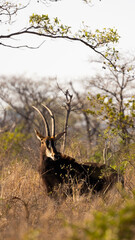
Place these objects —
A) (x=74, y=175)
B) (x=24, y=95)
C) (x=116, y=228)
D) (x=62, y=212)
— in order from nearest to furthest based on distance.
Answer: (x=116, y=228)
(x=62, y=212)
(x=74, y=175)
(x=24, y=95)

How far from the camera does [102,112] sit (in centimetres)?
814

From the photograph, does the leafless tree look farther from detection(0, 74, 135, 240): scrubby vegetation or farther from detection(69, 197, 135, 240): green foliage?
detection(69, 197, 135, 240): green foliage

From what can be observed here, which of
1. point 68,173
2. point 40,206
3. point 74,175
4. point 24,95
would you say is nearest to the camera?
point 40,206

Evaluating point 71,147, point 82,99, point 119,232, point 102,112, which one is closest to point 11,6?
point 102,112

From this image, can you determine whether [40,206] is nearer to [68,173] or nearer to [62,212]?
[62,212]

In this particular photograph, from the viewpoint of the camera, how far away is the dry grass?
4.15 m

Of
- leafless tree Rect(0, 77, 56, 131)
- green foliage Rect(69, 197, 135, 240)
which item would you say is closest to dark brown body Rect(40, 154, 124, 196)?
green foliage Rect(69, 197, 135, 240)

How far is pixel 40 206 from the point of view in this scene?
5.69m

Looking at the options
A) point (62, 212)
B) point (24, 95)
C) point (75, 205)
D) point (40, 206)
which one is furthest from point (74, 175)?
point (24, 95)

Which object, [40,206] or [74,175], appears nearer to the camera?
[40,206]

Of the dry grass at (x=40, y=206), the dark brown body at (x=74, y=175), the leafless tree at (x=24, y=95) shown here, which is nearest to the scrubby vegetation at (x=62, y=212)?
the dry grass at (x=40, y=206)

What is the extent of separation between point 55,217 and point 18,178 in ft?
10.3

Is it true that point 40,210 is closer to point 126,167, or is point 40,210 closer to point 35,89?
point 126,167

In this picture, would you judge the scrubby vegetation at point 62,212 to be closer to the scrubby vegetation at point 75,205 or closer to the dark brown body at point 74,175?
the scrubby vegetation at point 75,205
